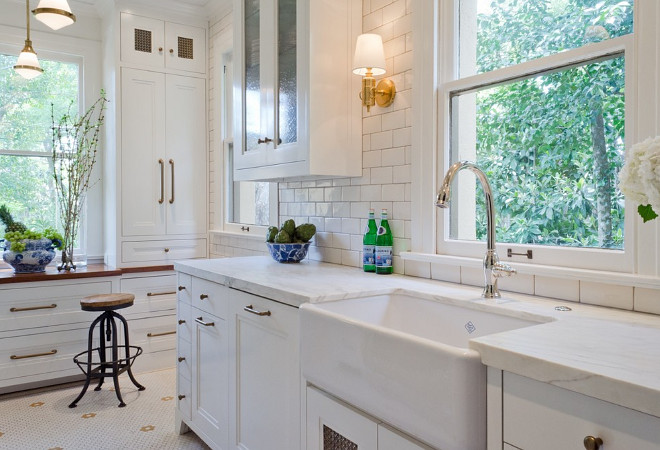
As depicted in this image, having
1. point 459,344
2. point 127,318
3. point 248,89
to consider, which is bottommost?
point 127,318

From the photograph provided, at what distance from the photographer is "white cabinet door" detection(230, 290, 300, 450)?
5.46 ft

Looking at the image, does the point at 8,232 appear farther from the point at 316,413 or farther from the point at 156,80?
the point at 316,413

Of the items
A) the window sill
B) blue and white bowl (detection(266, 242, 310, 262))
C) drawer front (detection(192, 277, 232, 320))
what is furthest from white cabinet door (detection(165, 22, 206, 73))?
the window sill

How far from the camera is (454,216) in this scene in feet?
6.68

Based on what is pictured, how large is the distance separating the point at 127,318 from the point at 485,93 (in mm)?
2810

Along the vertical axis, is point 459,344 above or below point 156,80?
below

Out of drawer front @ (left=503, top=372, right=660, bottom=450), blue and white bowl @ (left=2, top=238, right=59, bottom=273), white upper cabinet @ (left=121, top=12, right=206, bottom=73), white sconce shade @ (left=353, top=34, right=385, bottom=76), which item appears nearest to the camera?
drawer front @ (left=503, top=372, right=660, bottom=450)

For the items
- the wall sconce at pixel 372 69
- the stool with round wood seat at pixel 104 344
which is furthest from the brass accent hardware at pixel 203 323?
the wall sconce at pixel 372 69

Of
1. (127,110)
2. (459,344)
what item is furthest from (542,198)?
(127,110)

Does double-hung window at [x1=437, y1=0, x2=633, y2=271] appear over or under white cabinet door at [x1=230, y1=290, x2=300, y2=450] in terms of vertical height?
over

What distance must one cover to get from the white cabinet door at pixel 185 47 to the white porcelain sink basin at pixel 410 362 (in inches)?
114

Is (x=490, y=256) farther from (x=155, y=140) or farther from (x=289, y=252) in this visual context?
(x=155, y=140)

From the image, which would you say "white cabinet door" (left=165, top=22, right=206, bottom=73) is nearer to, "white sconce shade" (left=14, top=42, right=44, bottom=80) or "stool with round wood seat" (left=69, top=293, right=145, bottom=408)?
"white sconce shade" (left=14, top=42, right=44, bottom=80)

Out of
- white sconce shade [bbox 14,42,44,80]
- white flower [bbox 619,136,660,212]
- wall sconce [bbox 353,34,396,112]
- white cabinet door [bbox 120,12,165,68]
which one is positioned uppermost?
white cabinet door [bbox 120,12,165,68]
